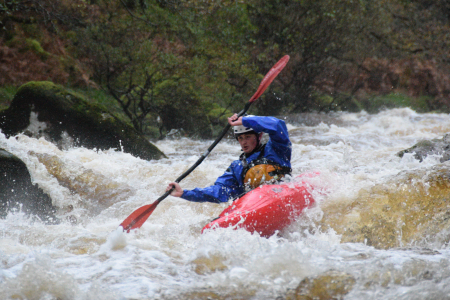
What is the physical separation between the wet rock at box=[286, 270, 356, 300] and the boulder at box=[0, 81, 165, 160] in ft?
17.8

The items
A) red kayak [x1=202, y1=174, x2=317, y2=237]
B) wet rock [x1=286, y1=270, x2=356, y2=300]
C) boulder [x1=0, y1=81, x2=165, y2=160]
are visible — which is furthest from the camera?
boulder [x1=0, y1=81, x2=165, y2=160]

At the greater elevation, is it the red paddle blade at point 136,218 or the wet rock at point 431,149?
the red paddle blade at point 136,218

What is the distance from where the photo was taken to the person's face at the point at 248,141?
3.92 m

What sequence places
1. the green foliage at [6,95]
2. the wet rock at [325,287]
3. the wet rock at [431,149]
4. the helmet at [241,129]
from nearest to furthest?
the wet rock at [325,287]
the helmet at [241,129]
the wet rock at [431,149]
the green foliage at [6,95]

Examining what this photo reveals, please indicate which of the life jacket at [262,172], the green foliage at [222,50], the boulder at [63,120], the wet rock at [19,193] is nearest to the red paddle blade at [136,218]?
the life jacket at [262,172]

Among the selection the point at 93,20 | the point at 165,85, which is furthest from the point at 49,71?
the point at 165,85

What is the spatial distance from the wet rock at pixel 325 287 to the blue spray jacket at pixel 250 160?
160 cm

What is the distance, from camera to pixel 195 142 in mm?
10336

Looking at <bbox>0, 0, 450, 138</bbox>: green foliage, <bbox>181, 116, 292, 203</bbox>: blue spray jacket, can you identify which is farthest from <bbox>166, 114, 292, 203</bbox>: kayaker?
<bbox>0, 0, 450, 138</bbox>: green foliage

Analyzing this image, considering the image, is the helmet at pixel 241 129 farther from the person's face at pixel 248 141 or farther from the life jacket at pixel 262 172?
the life jacket at pixel 262 172

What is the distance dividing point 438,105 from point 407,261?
17.7m

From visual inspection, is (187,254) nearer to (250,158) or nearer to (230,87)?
(250,158)

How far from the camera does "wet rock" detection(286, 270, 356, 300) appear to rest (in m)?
2.15

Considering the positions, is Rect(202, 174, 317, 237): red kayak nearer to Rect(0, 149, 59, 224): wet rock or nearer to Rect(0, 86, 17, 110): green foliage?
Rect(0, 149, 59, 224): wet rock
